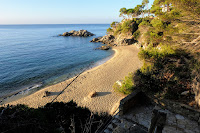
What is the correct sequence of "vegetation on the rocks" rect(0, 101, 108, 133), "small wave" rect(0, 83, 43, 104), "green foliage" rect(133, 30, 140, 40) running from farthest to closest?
"green foliage" rect(133, 30, 140, 40) → "small wave" rect(0, 83, 43, 104) → "vegetation on the rocks" rect(0, 101, 108, 133)

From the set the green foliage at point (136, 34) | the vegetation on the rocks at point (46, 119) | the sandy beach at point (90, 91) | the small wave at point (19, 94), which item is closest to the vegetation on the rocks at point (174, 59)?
the sandy beach at point (90, 91)

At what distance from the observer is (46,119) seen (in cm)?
597

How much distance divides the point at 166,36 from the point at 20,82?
69.8 ft

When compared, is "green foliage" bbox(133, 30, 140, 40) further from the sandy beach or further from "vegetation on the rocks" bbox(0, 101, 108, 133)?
"vegetation on the rocks" bbox(0, 101, 108, 133)

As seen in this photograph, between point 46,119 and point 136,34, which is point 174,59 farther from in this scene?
point 136,34

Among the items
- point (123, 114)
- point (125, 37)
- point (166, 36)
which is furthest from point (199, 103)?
point (125, 37)

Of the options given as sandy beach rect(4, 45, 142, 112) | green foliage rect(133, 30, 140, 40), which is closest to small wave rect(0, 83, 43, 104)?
sandy beach rect(4, 45, 142, 112)

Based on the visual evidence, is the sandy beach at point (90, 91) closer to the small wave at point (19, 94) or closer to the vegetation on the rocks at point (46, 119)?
the small wave at point (19, 94)

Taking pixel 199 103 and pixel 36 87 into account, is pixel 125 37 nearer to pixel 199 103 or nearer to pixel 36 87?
pixel 36 87

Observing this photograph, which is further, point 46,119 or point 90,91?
point 90,91

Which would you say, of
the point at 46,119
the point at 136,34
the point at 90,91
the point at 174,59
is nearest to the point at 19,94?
the point at 90,91

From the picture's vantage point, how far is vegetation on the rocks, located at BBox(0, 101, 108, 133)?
170 inches

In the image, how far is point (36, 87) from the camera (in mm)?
17547

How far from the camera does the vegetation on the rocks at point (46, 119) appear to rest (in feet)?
14.2
